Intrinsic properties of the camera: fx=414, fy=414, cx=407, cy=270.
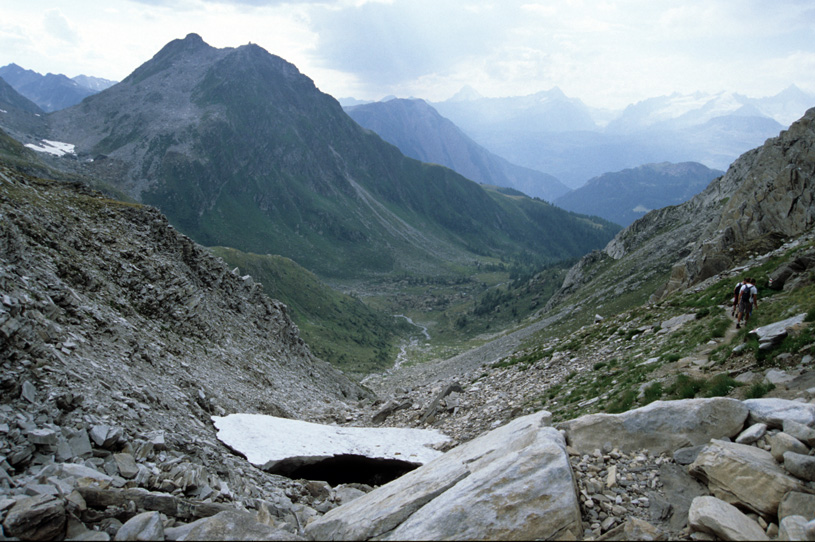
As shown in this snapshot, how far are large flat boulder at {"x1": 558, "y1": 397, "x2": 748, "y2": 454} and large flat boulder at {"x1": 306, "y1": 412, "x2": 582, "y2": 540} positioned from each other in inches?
63.7

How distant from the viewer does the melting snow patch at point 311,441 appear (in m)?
18.0

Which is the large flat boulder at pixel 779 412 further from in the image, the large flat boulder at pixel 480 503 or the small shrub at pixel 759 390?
the large flat boulder at pixel 480 503

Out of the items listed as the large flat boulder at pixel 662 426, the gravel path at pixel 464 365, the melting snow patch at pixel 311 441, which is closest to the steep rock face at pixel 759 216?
the gravel path at pixel 464 365

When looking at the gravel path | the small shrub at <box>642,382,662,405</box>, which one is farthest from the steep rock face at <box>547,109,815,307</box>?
the small shrub at <box>642,382,662,405</box>

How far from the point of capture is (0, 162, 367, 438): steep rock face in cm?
1486

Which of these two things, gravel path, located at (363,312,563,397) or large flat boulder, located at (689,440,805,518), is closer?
large flat boulder, located at (689,440,805,518)

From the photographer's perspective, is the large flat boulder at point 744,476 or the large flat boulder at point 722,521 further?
the large flat boulder at point 744,476

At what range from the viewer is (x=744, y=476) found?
28.2 ft

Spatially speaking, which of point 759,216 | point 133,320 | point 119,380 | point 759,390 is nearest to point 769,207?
point 759,216

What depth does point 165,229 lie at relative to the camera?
115ft

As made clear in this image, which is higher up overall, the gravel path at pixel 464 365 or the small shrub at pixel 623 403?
the small shrub at pixel 623 403

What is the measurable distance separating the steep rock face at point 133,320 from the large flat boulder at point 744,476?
16.8 meters

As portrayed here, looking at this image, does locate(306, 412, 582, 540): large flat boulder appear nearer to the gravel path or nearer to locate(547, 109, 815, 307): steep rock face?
locate(547, 109, 815, 307): steep rock face

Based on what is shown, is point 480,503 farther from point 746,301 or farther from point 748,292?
point 746,301
